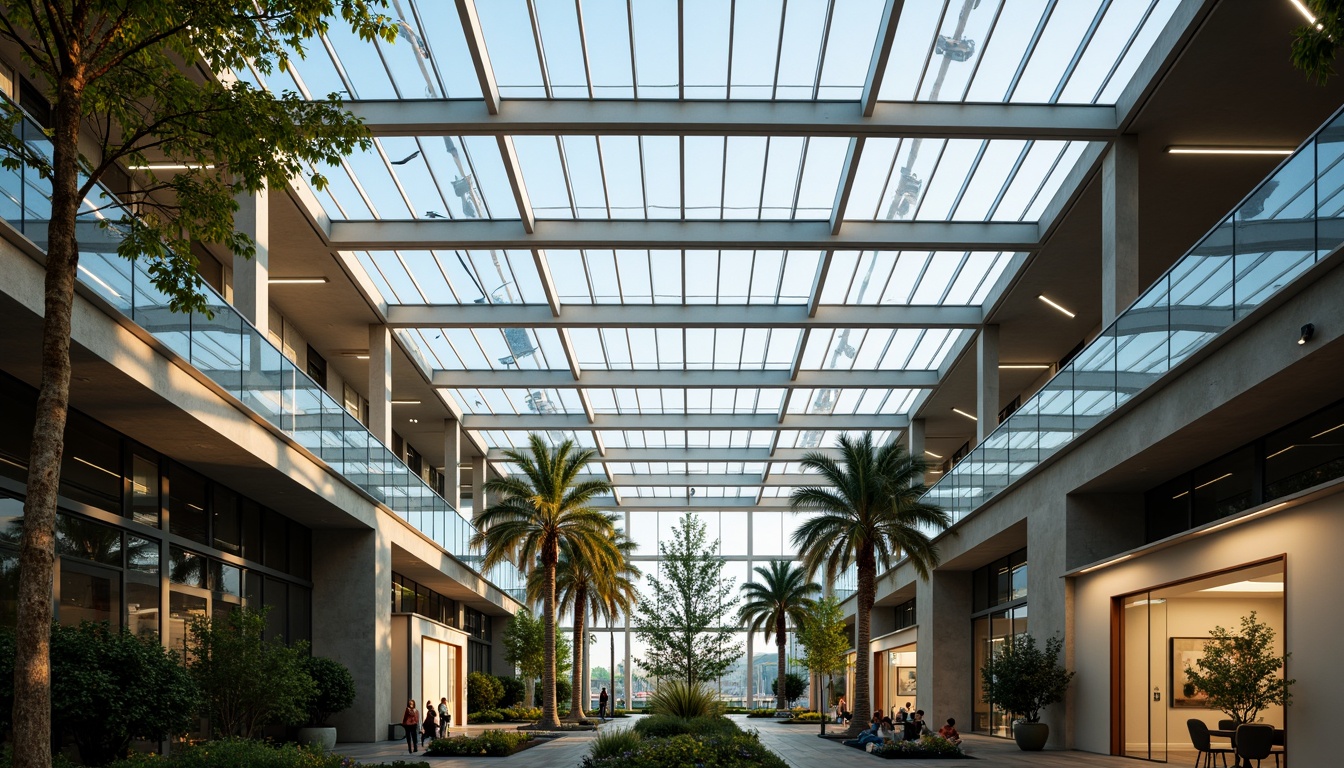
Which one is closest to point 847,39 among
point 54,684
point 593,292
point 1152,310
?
point 1152,310

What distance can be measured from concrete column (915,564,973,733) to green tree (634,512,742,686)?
23.0ft

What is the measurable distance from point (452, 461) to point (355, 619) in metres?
14.3

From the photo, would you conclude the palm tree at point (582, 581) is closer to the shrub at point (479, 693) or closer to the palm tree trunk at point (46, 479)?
the shrub at point (479, 693)

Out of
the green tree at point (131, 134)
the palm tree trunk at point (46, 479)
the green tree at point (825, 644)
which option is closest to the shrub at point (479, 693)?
the green tree at point (825, 644)

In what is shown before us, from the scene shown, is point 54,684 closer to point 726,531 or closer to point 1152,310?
point 1152,310

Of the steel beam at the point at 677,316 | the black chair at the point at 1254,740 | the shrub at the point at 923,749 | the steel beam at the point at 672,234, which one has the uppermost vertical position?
the steel beam at the point at 672,234

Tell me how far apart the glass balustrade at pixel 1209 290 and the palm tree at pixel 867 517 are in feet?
27.7

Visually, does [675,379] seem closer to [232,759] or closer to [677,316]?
[677,316]

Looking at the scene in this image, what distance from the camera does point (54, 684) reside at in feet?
49.2

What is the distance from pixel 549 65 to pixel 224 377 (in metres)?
8.20

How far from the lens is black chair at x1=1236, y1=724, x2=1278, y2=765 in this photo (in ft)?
52.9

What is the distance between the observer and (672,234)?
27.8 m

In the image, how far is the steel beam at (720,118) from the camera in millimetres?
21953

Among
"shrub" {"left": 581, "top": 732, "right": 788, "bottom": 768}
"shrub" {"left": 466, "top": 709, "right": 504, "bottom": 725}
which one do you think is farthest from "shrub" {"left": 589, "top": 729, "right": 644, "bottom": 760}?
"shrub" {"left": 466, "top": 709, "right": 504, "bottom": 725}
